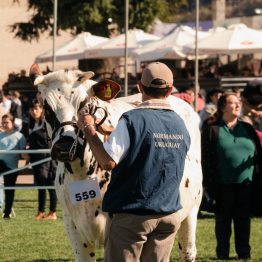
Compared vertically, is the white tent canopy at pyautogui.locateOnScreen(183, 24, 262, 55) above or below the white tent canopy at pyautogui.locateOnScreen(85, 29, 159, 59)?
above

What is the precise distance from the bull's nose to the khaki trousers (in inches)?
37.5

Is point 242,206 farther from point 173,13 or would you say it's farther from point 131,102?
point 173,13

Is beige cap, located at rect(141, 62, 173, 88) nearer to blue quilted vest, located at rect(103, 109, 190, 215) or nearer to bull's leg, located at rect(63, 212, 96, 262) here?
blue quilted vest, located at rect(103, 109, 190, 215)

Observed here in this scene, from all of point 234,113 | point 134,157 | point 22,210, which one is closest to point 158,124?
point 134,157

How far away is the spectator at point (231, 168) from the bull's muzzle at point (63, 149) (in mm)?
4391

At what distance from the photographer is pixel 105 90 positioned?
870 centimetres

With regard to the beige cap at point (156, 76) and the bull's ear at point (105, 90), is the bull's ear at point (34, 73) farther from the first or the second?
the beige cap at point (156, 76)

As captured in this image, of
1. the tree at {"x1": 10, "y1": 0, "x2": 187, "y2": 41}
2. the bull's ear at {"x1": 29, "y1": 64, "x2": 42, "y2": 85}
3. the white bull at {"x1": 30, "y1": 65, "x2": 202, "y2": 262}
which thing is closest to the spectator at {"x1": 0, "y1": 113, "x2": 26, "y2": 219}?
the white bull at {"x1": 30, "y1": 65, "x2": 202, "y2": 262}

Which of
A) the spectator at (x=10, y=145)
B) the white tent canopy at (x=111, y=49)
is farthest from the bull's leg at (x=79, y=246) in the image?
the white tent canopy at (x=111, y=49)

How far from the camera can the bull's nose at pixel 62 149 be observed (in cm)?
811

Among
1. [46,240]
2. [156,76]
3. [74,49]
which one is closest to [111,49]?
[74,49]

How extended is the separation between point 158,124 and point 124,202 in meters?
0.55

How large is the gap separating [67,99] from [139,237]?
5.78 feet

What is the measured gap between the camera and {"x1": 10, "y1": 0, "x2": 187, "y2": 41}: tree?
3897cm
